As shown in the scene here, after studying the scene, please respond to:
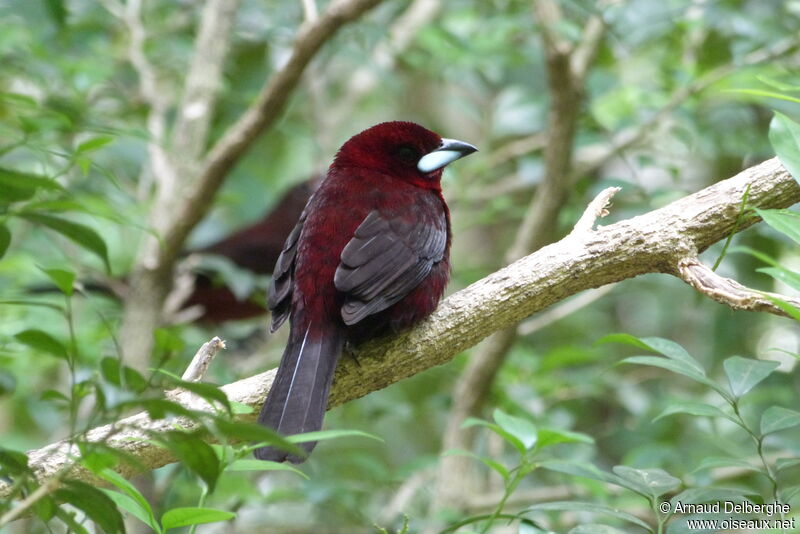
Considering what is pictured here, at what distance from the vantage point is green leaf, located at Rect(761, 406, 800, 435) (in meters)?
1.72

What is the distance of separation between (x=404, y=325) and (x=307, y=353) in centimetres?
31

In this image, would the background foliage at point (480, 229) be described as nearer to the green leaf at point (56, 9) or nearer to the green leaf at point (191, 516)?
the green leaf at point (56, 9)

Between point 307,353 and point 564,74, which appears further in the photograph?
point 564,74

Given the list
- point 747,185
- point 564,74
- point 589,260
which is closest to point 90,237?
point 589,260

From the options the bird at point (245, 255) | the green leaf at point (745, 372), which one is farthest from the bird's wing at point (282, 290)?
the bird at point (245, 255)

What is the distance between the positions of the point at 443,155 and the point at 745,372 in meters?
1.50

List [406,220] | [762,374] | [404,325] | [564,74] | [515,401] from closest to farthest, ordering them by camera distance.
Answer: [762,374] → [404,325] → [406,220] → [564,74] → [515,401]

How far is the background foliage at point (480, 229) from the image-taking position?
3.43 metres

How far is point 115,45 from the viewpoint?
585cm

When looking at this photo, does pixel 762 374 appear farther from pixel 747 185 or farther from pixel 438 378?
pixel 438 378

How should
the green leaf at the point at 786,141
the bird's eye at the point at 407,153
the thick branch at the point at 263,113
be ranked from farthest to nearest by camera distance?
the bird's eye at the point at 407,153 → the thick branch at the point at 263,113 → the green leaf at the point at 786,141

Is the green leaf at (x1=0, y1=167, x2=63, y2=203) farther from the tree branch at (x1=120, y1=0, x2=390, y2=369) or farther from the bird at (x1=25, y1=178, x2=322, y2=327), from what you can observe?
the bird at (x1=25, y1=178, x2=322, y2=327)

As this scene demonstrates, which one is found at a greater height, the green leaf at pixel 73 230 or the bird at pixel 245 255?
the green leaf at pixel 73 230

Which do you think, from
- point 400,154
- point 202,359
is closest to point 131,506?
point 202,359
